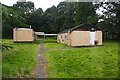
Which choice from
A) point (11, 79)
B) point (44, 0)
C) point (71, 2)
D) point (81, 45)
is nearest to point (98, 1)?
point (71, 2)

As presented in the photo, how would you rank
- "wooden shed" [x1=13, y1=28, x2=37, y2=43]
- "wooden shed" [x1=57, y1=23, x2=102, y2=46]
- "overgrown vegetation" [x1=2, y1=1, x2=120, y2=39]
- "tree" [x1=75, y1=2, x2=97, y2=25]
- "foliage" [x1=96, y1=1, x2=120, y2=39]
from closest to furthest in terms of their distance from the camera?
"wooden shed" [x1=57, y1=23, x2=102, y2=46] < "wooden shed" [x1=13, y1=28, x2=37, y2=43] < "overgrown vegetation" [x1=2, y1=1, x2=120, y2=39] < "foliage" [x1=96, y1=1, x2=120, y2=39] < "tree" [x1=75, y1=2, x2=97, y2=25]

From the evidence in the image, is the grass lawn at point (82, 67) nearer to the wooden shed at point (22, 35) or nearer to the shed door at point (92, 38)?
the shed door at point (92, 38)

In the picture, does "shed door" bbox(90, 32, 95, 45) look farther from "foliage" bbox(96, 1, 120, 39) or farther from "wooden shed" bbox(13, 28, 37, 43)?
"foliage" bbox(96, 1, 120, 39)

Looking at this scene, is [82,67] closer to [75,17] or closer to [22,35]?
[22,35]

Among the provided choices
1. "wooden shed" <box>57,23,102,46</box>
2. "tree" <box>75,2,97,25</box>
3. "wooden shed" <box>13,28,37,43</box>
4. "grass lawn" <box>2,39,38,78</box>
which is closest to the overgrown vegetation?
"tree" <box>75,2,97,25</box>

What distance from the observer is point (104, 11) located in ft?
81.0

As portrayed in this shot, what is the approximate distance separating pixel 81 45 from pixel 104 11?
17259 millimetres

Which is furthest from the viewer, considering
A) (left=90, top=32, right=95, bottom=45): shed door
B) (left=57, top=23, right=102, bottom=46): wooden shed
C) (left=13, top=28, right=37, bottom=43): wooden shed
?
(left=13, top=28, right=37, bottom=43): wooden shed

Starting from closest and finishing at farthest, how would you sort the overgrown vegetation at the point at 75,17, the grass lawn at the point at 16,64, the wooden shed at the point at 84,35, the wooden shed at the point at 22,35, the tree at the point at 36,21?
the grass lawn at the point at 16,64
the wooden shed at the point at 84,35
the wooden shed at the point at 22,35
the overgrown vegetation at the point at 75,17
the tree at the point at 36,21

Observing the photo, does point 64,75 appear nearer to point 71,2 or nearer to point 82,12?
point 82,12

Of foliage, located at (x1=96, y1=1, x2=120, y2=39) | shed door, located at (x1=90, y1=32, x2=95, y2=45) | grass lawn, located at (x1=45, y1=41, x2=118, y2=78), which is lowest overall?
grass lawn, located at (x1=45, y1=41, x2=118, y2=78)

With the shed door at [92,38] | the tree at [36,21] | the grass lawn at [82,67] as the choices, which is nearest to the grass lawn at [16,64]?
the grass lawn at [82,67]

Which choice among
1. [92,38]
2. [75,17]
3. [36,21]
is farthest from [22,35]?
[36,21]

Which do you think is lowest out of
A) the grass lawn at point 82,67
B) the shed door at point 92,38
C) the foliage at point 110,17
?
the grass lawn at point 82,67
